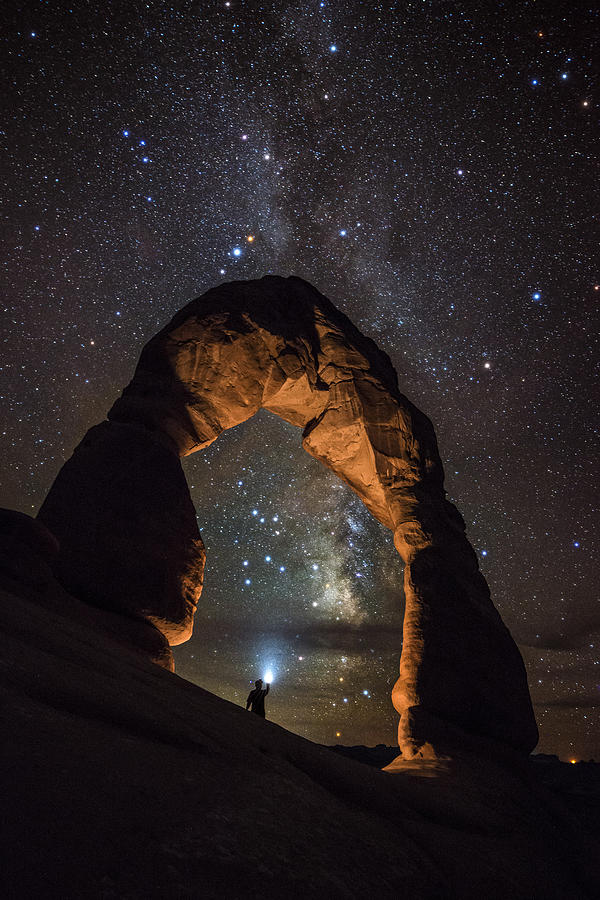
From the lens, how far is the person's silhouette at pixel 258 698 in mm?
10570

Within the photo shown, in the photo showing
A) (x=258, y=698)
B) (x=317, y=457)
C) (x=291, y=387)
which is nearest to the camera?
(x=258, y=698)

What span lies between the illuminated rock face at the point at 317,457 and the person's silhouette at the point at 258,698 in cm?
376

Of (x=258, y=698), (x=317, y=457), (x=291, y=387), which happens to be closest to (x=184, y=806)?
(x=258, y=698)

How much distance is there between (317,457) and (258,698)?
6.40m

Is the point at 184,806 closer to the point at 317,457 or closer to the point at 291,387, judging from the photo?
the point at 291,387

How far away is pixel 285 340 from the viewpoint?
36.6ft

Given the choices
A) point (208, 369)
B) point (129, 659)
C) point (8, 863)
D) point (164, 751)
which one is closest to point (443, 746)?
point (129, 659)

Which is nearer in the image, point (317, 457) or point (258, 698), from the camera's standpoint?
point (258, 698)

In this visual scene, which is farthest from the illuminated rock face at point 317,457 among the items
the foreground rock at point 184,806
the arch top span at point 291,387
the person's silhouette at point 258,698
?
the person's silhouette at point 258,698

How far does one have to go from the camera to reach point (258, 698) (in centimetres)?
1072

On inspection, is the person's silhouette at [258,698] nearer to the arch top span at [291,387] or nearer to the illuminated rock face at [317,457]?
the illuminated rock face at [317,457]

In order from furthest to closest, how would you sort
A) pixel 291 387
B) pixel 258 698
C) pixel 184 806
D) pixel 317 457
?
pixel 317 457, pixel 291 387, pixel 258 698, pixel 184 806

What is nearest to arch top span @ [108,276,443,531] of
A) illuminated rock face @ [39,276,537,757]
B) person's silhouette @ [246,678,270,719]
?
illuminated rock face @ [39,276,537,757]

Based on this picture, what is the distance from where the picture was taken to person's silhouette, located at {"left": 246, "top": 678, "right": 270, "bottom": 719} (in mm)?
10570
